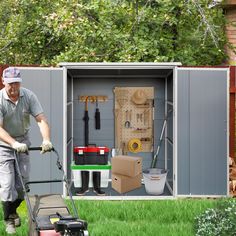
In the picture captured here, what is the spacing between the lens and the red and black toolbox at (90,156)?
388 inches

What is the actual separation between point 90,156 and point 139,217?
215cm

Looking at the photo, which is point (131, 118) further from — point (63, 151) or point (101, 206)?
point (101, 206)

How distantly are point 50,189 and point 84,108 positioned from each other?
2.29 meters

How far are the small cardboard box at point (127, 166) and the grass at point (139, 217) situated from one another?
1.15 meters

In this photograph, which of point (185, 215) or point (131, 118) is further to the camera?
point (131, 118)

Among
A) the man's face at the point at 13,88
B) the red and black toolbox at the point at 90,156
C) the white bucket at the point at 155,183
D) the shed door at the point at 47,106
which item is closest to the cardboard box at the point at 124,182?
the white bucket at the point at 155,183

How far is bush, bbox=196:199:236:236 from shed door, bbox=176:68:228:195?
3.19m

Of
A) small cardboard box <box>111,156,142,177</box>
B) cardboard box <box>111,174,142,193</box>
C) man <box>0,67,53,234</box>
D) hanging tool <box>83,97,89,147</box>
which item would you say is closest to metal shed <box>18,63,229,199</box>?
cardboard box <box>111,174,142,193</box>

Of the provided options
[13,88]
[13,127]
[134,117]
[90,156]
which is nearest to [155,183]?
[90,156]

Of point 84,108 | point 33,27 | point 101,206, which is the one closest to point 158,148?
point 84,108

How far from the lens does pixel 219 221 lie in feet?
19.7

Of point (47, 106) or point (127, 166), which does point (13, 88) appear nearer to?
point (47, 106)

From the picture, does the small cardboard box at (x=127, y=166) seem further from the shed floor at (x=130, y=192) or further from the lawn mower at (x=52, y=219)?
the lawn mower at (x=52, y=219)

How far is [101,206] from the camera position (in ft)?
28.1
